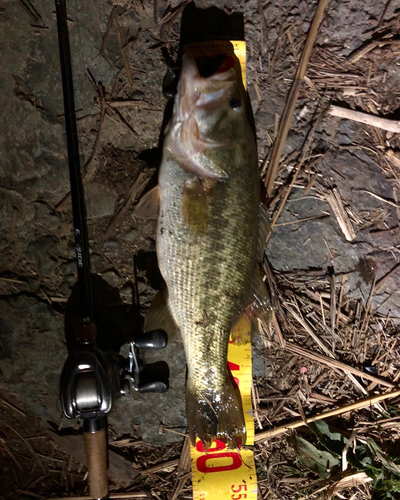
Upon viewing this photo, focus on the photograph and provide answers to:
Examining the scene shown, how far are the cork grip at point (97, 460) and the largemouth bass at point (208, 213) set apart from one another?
65 centimetres

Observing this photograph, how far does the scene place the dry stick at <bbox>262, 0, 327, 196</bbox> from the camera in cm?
239

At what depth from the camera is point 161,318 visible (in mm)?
2236

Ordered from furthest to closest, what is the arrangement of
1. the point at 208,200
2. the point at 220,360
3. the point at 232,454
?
1. the point at 232,454
2. the point at 220,360
3. the point at 208,200

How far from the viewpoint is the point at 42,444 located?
249cm

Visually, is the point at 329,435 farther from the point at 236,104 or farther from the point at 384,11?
the point at 384,11

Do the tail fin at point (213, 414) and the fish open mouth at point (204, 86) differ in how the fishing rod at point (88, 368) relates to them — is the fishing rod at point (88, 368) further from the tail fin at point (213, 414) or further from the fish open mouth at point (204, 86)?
the fish open mouth at point (204, 86)

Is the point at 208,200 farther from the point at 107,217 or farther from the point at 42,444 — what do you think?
the point at 42,444

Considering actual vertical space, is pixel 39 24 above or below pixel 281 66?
above

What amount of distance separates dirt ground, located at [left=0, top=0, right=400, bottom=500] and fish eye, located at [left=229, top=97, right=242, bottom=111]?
1.70 ft

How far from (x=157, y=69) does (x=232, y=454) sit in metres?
2.65

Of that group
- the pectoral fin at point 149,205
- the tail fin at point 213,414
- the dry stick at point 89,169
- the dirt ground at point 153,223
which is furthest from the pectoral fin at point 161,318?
the dry stick at point 89,169

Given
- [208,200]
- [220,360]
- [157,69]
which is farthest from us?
[157,69]

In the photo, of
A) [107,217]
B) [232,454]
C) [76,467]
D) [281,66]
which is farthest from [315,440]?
[281,66]

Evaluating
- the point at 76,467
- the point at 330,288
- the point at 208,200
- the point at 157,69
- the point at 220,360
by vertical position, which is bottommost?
the point at 76,467
